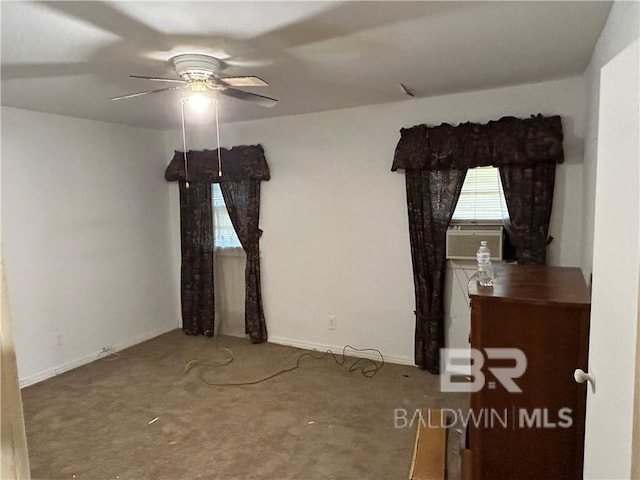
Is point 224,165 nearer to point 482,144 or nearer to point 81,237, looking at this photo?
point 81,237

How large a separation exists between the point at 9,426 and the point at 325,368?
319 cm

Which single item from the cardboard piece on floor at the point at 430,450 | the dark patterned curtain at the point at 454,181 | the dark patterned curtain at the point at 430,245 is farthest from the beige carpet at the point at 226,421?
the dark patterned curtain at the point at 454,181

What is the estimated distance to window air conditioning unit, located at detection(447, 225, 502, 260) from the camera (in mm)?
3357

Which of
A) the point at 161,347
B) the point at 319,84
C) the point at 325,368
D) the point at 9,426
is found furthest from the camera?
the point at 161,347

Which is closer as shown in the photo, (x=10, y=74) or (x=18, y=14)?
(x=18, y=14)

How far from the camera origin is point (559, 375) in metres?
1.88

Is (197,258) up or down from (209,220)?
down

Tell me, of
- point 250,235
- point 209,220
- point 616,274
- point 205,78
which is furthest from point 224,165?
point 616,274

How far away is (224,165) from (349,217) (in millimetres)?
1518

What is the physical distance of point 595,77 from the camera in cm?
241

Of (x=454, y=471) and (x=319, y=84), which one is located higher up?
(x=319, y=84)

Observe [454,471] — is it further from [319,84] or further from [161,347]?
[161,347]

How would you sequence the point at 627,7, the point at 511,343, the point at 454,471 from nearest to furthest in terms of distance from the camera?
the point at 627,7
the point at 511,343
the point at 454,471

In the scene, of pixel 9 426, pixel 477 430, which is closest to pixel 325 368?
pixel 477 430
